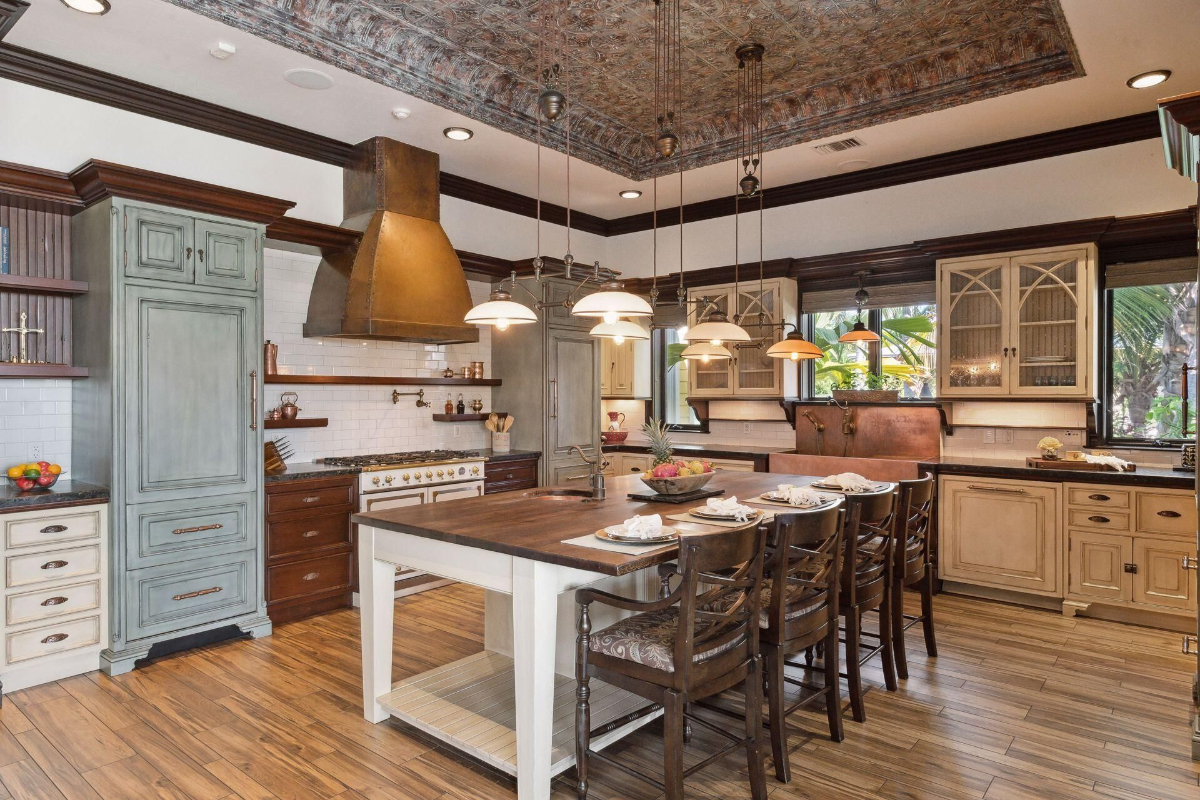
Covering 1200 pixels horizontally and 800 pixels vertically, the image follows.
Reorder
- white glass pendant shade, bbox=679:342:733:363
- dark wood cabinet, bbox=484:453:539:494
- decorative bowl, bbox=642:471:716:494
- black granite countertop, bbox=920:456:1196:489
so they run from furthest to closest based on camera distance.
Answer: dark wood cabinet, bbox=484:453:539:494 → black granite countertop, bbox=920:456:1196:489 → white glass pendant shade, bbox=679:342:733:363 → decorative bowl, bbox=642:471:716:494

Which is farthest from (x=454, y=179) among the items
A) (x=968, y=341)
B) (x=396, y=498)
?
(x=968, y=341)

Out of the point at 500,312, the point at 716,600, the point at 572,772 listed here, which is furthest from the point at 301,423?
the point at 716,600

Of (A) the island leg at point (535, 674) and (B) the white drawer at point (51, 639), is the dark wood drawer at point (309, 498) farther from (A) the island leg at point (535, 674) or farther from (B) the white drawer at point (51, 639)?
(A) the island leg at point (535, 674)

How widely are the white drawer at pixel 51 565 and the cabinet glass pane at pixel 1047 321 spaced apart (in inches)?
233

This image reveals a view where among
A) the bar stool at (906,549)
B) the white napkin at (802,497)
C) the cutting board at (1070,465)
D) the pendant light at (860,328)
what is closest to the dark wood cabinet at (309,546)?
the white napkin at (802,497)

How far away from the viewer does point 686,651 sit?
7.74 feet

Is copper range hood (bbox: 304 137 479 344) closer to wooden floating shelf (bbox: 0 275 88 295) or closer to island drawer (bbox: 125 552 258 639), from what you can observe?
wooden floating shelf (bbox: 0 275 88 295)

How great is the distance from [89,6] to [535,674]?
3738 millimetres

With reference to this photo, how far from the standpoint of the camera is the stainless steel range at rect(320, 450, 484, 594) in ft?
16.7

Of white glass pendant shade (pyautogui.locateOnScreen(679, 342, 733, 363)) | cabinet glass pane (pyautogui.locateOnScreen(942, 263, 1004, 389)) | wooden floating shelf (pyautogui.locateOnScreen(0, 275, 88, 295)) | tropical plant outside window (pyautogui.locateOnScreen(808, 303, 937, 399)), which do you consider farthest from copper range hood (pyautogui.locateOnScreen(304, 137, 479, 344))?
cabinet glass pane (pyautogui.locateOnScreen(942, 263, 1004, 389))

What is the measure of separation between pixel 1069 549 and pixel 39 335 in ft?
21.2

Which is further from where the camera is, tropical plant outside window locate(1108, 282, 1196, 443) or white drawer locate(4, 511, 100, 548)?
tropical plant outside window locate(1108, 282, 1196, 443)

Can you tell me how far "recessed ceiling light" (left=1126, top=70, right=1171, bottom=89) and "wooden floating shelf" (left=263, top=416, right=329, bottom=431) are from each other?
5.69m

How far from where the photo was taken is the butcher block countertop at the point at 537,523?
8.10 feet
